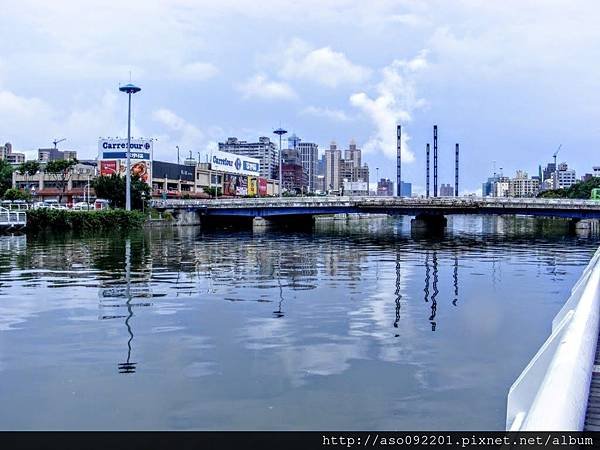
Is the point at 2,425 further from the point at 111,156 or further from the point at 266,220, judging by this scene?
the point at 111,156

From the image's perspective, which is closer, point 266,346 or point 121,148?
point 266,346

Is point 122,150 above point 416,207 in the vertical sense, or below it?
above

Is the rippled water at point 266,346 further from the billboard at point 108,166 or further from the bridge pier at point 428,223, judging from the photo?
the billboard at point 108,166

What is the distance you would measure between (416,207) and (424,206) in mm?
1149

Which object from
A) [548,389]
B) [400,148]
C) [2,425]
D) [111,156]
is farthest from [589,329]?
[400,148]

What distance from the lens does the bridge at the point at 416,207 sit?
Answer: 87875 mm

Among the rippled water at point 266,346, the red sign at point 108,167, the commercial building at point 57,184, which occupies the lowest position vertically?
the rippled water at point 266,346

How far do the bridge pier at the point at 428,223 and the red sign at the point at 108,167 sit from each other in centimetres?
7087

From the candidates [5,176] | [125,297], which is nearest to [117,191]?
[5,176]

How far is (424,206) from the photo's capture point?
92.4 m

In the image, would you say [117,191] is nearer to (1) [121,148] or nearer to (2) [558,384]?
(1) [121,148]

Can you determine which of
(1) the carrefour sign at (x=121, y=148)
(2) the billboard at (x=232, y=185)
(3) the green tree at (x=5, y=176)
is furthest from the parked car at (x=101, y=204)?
(2) the billboard at (x=232, y=185)

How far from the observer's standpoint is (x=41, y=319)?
21.7m

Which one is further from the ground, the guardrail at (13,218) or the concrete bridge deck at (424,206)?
the concrete bridge deck at (424,206)
